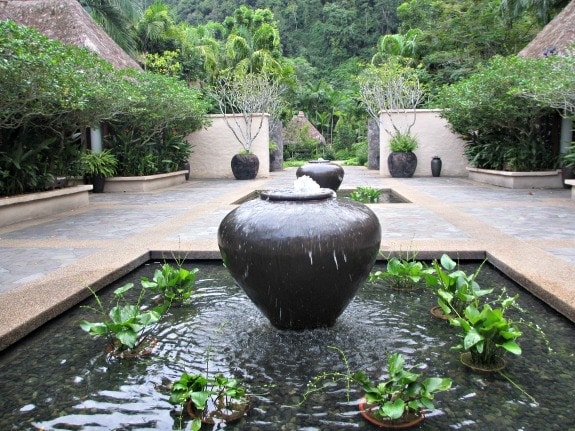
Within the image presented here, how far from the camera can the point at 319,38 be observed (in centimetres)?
4866

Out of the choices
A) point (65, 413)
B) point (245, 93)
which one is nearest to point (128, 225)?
point (65, 413)

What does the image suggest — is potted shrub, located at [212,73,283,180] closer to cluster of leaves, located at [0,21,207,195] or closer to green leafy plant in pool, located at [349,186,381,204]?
cluster of leaves, located at [0,21,207,195]

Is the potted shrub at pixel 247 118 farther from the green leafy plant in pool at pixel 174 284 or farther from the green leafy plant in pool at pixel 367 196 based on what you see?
the green leafy plant in pool at pixel 174 284

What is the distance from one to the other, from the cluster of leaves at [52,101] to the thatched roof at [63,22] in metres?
1.93

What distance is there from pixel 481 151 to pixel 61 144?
12284 mm

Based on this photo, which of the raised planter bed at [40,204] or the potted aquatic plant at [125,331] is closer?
the potted aquatic plant at [125,331]

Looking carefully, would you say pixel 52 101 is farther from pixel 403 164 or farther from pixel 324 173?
pixel 403 164

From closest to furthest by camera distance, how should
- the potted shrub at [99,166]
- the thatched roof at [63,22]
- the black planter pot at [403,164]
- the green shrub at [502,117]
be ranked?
the green shrub at [502,117], the potted shrub at [99,166], the thatched roof at [63,22], the black planter pot at [403,164]

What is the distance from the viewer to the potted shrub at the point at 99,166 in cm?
1366

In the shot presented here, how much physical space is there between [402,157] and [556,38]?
627cm

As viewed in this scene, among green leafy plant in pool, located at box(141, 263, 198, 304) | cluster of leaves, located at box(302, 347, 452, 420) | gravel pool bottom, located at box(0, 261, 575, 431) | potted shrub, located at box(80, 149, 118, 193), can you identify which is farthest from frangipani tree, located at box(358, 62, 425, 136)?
cluster of leaves, located at box(302, 347, 452, 420)

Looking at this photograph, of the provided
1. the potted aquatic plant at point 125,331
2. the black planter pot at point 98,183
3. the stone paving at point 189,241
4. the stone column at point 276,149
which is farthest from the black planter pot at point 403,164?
the potted aquatic plant at point 125,331

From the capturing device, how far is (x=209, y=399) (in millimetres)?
2822

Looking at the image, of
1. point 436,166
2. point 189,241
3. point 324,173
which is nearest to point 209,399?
point 189,241
